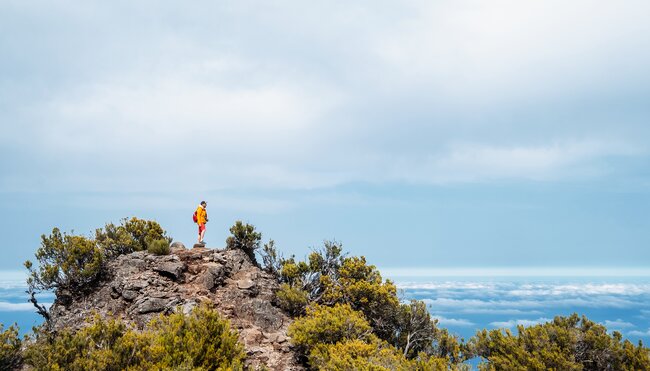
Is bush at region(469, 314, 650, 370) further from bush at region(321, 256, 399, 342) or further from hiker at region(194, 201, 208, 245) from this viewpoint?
hiker at region(194, 201, 208, 245)

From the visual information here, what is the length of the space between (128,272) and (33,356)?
24.4 ft

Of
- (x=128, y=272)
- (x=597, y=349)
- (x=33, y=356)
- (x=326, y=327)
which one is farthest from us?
(x=128, y=272)

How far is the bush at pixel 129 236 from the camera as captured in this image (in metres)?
25.2

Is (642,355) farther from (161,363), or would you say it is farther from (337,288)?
(161,363)

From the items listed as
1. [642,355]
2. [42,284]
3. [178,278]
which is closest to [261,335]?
[178,278]

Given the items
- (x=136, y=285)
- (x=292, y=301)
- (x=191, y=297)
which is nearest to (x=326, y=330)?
(x=292, y=301)

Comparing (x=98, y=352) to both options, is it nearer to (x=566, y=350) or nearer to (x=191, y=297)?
(x=191, y=297)

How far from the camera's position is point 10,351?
723 inches

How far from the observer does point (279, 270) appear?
88.8 feet

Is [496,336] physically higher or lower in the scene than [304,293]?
lower

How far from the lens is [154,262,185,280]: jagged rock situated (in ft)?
75.5

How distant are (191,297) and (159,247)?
4544mm

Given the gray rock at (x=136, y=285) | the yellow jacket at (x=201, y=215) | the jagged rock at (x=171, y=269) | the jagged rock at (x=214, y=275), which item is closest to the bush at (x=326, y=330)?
the jagged rock at (x=214, y=275)

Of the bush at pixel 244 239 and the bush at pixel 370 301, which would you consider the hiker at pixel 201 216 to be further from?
the bush at pixel 370 301
